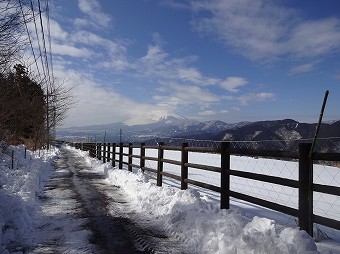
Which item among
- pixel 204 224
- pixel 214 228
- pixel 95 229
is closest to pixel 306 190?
pixel 214 228

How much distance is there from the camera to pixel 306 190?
485cm

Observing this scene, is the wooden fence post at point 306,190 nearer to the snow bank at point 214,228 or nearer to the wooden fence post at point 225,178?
the snow bank at point 214,228

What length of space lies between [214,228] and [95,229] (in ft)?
7.48

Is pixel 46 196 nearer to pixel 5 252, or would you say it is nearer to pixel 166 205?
pixel 166 205

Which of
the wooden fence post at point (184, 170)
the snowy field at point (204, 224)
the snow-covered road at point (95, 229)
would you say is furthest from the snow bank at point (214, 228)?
the wooden fence post at point (184, 170)

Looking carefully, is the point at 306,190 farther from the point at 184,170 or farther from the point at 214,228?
the point at 184,170

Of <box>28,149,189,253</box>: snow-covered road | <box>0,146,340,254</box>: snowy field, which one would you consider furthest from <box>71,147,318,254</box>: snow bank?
<box>28,149,189,253</box>: snow-covered road

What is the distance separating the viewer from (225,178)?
704cm

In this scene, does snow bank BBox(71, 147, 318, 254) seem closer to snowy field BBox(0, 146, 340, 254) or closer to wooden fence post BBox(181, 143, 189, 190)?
snowy field BBox(0, 146, 340, 254)

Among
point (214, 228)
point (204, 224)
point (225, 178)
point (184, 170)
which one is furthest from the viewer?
point (184, 170)

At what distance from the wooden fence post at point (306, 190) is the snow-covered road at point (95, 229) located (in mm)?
1894

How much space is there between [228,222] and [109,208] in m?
3.79

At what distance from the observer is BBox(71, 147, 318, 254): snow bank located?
4250mm

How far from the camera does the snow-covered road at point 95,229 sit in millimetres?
5250
